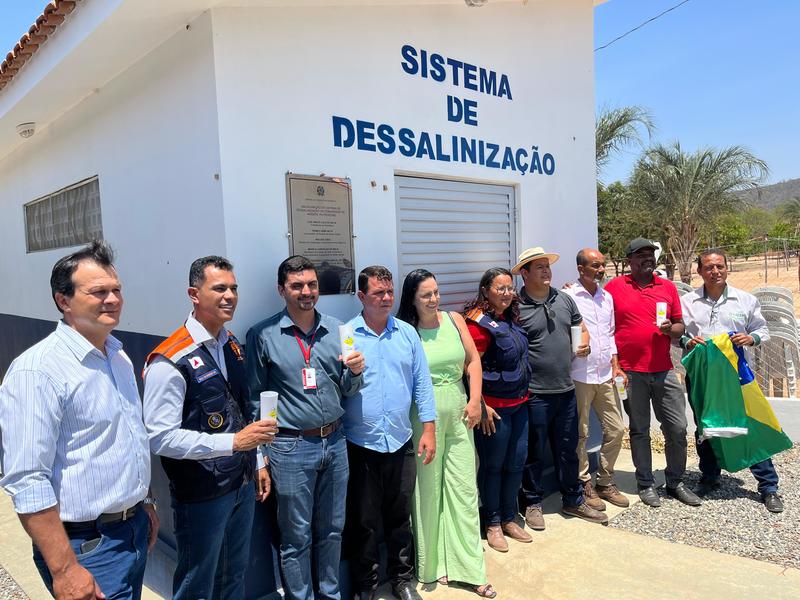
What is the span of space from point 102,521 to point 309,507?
4.04 feet

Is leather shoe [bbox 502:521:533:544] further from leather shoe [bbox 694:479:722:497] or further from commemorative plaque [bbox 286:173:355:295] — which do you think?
commemorative plaque [bbox 286:173:355:295]

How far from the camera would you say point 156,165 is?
3762mm

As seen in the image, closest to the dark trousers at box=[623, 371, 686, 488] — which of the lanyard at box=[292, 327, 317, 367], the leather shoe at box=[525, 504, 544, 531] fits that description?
the leather shoe at box=[525, 504, 544, 531]

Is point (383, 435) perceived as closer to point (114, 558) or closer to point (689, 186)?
point (114, 558)

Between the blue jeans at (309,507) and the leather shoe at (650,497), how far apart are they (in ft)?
9.42

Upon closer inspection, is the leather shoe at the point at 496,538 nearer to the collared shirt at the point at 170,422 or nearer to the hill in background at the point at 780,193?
the collared shirt at the point at 170,422

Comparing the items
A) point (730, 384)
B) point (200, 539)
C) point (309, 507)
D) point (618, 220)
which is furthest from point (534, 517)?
point (618, 220)

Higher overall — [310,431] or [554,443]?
[310,431]

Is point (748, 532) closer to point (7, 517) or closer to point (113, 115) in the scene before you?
point (113, 115)

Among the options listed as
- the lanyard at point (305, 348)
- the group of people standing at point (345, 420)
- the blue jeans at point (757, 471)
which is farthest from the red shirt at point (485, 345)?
the blue jeans at point (757, 471)

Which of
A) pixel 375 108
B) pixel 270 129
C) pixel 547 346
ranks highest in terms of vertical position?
pixel 375 108

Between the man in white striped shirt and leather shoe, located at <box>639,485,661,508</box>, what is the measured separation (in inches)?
159

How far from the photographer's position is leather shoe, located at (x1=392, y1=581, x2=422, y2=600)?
3443 millimetres

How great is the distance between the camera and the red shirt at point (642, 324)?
467 cm
